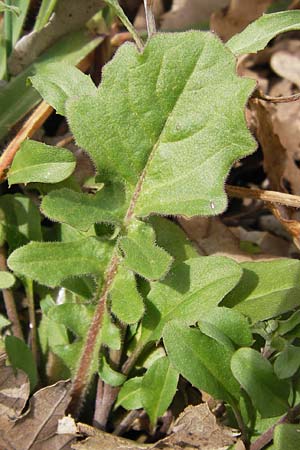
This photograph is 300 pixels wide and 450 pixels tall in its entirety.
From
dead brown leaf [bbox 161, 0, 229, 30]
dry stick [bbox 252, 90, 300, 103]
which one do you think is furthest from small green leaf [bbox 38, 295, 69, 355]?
dead brown leaf [bbox 161, 0, 229, 30]

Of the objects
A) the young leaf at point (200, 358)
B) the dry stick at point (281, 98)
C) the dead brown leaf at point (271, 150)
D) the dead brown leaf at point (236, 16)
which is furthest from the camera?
the dead brown leaf at point (236, 16)

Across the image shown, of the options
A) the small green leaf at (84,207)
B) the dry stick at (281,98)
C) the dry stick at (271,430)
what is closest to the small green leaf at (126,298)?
the small green leaf at (84,207)

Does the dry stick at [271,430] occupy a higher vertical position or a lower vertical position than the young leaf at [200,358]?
lower

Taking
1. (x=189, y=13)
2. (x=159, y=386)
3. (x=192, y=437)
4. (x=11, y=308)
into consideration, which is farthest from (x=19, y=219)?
(x=189, y=13)

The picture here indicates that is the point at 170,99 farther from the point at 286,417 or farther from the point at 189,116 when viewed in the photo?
the point at 286,417

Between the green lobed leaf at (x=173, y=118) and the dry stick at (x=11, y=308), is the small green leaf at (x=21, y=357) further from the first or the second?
the green lobed leaf at (x=173, y=118)

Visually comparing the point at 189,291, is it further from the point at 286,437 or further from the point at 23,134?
the point at 23,134

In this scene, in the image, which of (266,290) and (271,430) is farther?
(266,290)
